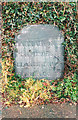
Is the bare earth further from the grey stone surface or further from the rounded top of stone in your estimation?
the rounded top of stone

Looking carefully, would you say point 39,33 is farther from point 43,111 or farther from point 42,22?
point 43,111

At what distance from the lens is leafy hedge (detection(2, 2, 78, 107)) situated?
3.65m

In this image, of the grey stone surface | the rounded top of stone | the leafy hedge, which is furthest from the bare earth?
the rounded top of stone

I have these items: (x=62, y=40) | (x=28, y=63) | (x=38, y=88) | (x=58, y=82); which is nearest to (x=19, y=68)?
(x=28, y=63)

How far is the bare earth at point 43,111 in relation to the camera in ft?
10.2

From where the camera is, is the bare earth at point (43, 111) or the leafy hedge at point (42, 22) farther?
the leafy hedge at point (42, 22)

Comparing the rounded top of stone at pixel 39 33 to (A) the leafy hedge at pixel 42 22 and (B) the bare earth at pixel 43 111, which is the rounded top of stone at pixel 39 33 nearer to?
(A) the leafy hedge at pixel 42 22

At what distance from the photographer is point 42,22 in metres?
3.72

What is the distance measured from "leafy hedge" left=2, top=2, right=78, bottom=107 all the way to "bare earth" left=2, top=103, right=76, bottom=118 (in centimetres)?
30

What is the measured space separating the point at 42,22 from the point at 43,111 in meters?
2.05

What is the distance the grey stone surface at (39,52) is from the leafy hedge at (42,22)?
4.9 inches

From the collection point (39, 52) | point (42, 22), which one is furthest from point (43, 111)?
point (42, 22)

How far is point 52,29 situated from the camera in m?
3.72

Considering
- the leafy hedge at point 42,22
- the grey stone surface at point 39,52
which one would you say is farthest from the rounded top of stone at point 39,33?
the leafy hedge at point 42,22
